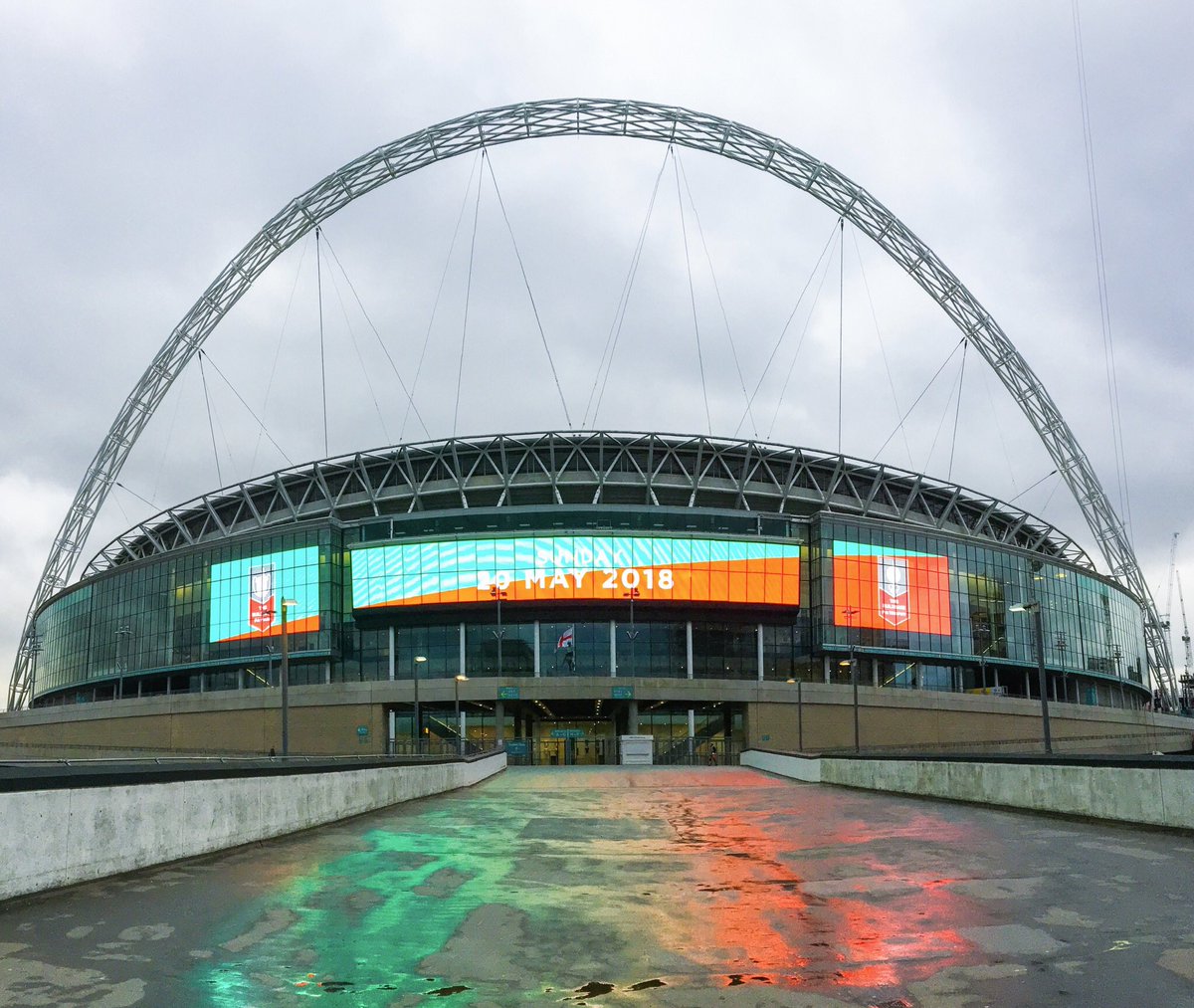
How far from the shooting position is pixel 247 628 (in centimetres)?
9131

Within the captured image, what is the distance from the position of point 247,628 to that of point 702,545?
3864 centimetres

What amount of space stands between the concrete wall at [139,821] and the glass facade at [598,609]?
63512 mm

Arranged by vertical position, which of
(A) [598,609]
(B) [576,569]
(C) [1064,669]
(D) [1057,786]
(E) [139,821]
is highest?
(B) [576,569]

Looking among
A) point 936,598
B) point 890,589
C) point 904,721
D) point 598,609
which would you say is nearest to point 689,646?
point 598,609

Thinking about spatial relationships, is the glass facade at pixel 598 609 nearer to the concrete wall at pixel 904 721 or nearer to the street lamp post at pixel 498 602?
the street lamp post at pixel 498 602

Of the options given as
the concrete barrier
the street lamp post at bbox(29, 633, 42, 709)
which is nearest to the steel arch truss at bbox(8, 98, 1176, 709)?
the street lamp post at bbox(29, 633, 42, 709)

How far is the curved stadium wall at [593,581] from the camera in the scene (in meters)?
86.5

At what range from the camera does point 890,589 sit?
3622 inches

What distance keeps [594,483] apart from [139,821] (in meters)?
85.8

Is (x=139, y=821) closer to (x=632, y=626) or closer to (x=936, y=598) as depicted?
(x=632, y=626)

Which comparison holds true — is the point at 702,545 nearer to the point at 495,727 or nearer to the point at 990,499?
the point at 495,727

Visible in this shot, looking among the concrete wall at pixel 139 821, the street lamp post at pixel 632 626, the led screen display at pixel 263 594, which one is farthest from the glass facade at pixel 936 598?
the concrete wall at pixel 139 821

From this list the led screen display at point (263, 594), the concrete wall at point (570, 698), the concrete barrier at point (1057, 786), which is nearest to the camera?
the concrete barrier at point (1057, 786)

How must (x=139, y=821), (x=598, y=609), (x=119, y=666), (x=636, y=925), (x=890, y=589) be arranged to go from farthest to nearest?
1. (x=119, y=666)
2. (x=890, y=589)
3. (x=598, y=609)
4. (x=139, y=821)
5. (x=636, y=925)
